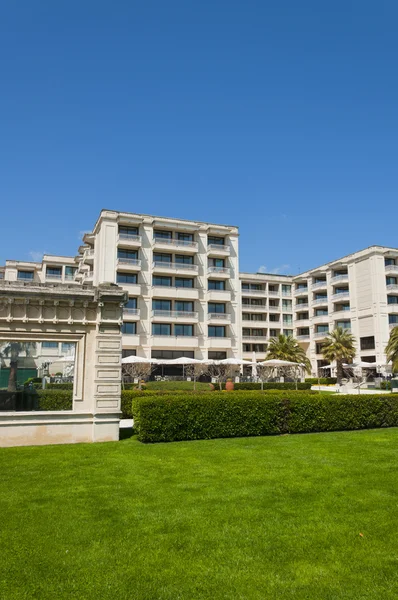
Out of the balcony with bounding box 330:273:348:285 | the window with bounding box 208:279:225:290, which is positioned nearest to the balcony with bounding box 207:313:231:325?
the window with bounding box 208:279:225:290

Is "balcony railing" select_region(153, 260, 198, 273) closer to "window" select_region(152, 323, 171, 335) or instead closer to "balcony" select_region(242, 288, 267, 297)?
"window" select_region(152, 323, 171, 335)

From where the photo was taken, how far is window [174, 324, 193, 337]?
4867 cm

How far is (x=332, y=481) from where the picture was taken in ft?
28.1

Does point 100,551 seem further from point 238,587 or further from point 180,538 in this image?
point 238,587

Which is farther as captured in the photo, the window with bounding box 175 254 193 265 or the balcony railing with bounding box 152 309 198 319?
the window with bounding box 175 254 193 265

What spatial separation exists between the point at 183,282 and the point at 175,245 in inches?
164

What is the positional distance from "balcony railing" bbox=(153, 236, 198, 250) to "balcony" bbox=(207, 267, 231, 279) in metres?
2.99

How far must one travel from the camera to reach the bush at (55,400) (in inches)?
533

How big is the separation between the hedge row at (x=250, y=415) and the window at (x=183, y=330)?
33258mm

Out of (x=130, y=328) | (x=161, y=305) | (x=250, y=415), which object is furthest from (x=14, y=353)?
(x=161, y=305)

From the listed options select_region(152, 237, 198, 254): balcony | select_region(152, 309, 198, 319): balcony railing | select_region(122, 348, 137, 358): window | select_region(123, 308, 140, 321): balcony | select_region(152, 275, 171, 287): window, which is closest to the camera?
select_region(123, 308, 140, 321): balcony

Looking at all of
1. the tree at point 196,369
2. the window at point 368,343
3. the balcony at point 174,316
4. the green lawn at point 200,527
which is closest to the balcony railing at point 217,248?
the balcony at point 174,316

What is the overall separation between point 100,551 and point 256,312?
218 feet

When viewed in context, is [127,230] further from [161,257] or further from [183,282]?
[183,282]
